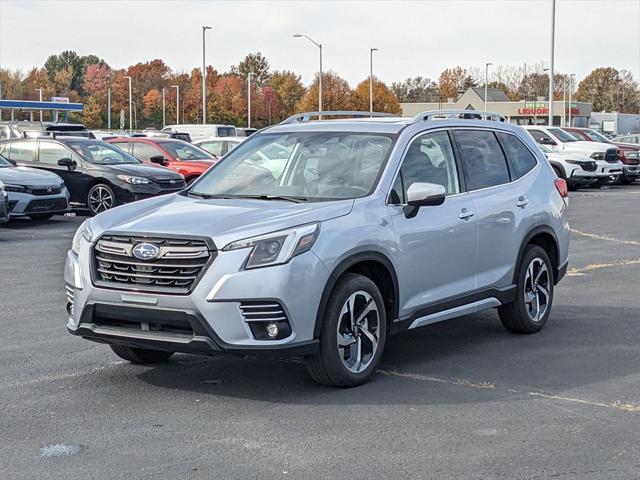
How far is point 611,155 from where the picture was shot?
97.6ft

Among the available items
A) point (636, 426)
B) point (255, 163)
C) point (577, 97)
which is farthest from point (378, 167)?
point (577, 97)

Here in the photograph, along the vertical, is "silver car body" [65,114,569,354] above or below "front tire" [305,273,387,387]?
above

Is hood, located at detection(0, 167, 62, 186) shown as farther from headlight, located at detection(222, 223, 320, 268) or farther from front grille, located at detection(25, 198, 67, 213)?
headlight, located at detection(222, 223, 320, 268)

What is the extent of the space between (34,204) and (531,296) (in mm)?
11657

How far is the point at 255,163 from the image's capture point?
7539mm

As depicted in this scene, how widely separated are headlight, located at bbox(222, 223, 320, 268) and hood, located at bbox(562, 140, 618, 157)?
80.0 ft

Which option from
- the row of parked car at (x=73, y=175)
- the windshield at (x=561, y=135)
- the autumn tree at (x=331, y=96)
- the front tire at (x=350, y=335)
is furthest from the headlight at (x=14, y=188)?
the autumn tree at (x=331, y=96)

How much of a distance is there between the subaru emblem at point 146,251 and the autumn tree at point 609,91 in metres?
149

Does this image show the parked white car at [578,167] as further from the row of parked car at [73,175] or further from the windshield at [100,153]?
the windshield at [100,153]

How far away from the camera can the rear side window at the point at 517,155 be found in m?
8.38

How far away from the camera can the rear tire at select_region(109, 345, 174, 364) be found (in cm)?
707

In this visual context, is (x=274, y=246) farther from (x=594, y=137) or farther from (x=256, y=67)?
(x=256, y=67)

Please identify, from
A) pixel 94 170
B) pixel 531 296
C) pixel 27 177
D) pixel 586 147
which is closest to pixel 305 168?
pixel 531 296

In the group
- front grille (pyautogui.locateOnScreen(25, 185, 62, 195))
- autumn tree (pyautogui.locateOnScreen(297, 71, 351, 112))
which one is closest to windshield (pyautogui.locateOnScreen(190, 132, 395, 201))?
front grille (pyautogui.locateOnScreen(25, 185, 62, 195))
